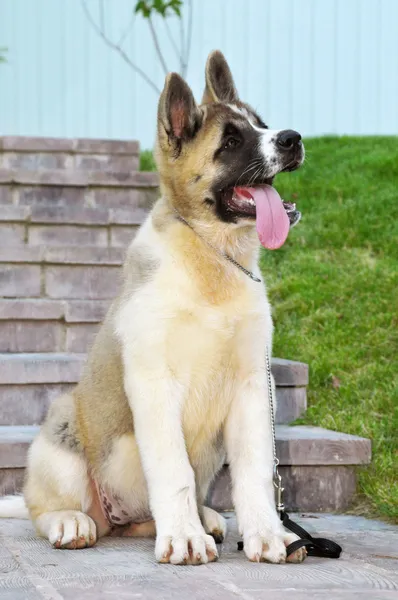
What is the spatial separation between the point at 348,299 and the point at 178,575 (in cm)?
338

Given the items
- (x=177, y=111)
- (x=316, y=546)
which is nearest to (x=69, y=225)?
(x=177, y=111)

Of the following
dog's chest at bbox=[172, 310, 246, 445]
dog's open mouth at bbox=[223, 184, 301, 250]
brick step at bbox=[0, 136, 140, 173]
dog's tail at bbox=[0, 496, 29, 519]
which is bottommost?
dog's tail at bbox=[0, 496, 29, 519]

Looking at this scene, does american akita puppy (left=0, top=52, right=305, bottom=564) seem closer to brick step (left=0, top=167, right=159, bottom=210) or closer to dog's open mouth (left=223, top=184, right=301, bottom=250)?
dog's open mouth (left=223, top=184, right=301, bottom=250)

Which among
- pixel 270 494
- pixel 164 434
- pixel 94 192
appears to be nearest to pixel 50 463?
pixel 164 434

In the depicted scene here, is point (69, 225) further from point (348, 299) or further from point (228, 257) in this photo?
point (228, 257)

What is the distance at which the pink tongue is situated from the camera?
3.30m

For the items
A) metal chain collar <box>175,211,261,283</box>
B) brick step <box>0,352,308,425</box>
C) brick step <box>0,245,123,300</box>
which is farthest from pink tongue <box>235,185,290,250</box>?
brick step <box>0,245,123,300</box>

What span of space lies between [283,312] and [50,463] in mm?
2645

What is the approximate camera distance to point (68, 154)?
825 cm

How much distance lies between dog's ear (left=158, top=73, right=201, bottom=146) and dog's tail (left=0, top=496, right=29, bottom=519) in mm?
1563

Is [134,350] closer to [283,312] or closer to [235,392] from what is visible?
[235,392]

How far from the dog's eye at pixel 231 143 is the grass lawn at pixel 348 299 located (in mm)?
1617

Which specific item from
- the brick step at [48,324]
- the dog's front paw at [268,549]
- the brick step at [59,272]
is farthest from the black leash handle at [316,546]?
the brick step at [59,272]

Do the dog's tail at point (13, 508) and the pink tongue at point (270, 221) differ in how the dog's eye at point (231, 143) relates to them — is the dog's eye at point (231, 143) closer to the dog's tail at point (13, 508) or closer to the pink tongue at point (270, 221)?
the pink tongue at point (270, 221)
